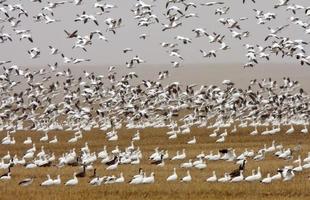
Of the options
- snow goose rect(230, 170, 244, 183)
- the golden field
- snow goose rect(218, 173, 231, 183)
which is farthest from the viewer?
snow goose rect(218, 173, 231, 183)

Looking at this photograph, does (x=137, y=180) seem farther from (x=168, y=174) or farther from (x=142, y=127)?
(x=142, y=127)

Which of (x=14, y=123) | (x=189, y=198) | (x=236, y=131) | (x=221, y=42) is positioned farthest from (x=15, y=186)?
(x=14, y=123)

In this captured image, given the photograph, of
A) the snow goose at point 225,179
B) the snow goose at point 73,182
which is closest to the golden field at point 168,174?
the snow goose at point 73,182

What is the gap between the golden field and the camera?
1082 inches

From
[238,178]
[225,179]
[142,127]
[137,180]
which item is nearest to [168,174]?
[137,180]

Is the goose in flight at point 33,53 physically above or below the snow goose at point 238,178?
above

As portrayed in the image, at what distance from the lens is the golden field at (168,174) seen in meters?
27.5

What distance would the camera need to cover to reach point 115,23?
1407 inches

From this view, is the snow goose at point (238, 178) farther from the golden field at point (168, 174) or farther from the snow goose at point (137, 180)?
the snow goose at point (137, 180)

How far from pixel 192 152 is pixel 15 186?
15.1m

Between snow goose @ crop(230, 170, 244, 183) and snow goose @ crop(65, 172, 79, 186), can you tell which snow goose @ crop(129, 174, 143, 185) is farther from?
snow goose @ crop(230, 170, 244, 183)

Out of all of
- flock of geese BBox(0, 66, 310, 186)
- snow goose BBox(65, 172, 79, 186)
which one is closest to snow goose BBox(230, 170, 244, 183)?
flock of geese BBox(0, 66, 310, 186)

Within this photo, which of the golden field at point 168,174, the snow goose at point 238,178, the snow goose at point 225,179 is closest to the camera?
the golden field at point 168,174

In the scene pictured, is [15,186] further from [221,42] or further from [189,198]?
[221,42]
